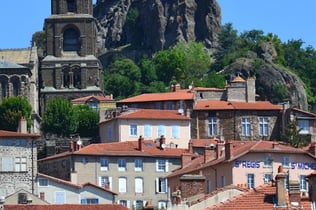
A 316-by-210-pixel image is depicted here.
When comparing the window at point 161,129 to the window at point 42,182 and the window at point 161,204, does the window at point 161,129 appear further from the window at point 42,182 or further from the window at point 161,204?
the window at point 42,182

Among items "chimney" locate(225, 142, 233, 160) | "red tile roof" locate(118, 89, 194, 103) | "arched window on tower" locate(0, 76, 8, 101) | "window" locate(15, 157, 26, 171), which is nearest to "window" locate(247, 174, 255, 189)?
"chimney" locate(225, 142, 233, 160)

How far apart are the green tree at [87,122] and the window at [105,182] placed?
21796 mm

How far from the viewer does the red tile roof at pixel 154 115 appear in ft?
387

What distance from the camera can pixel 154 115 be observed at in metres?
118

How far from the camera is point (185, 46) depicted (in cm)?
17738

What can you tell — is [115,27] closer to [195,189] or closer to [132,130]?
[132,130]

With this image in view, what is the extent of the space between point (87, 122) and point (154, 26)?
181 ft

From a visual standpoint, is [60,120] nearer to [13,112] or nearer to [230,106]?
[13,112]

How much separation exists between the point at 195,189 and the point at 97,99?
90.2 meters

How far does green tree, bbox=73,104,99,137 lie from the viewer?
423 ft

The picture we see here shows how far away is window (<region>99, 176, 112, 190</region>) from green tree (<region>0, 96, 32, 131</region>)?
23823 mm

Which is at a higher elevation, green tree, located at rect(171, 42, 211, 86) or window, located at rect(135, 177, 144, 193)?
green tree, located at rect(171, 42, 211, 86)

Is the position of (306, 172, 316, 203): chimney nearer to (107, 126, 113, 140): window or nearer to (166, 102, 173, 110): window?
(107, 126, 113, 140): window

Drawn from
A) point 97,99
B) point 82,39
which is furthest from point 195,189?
point 82,39
